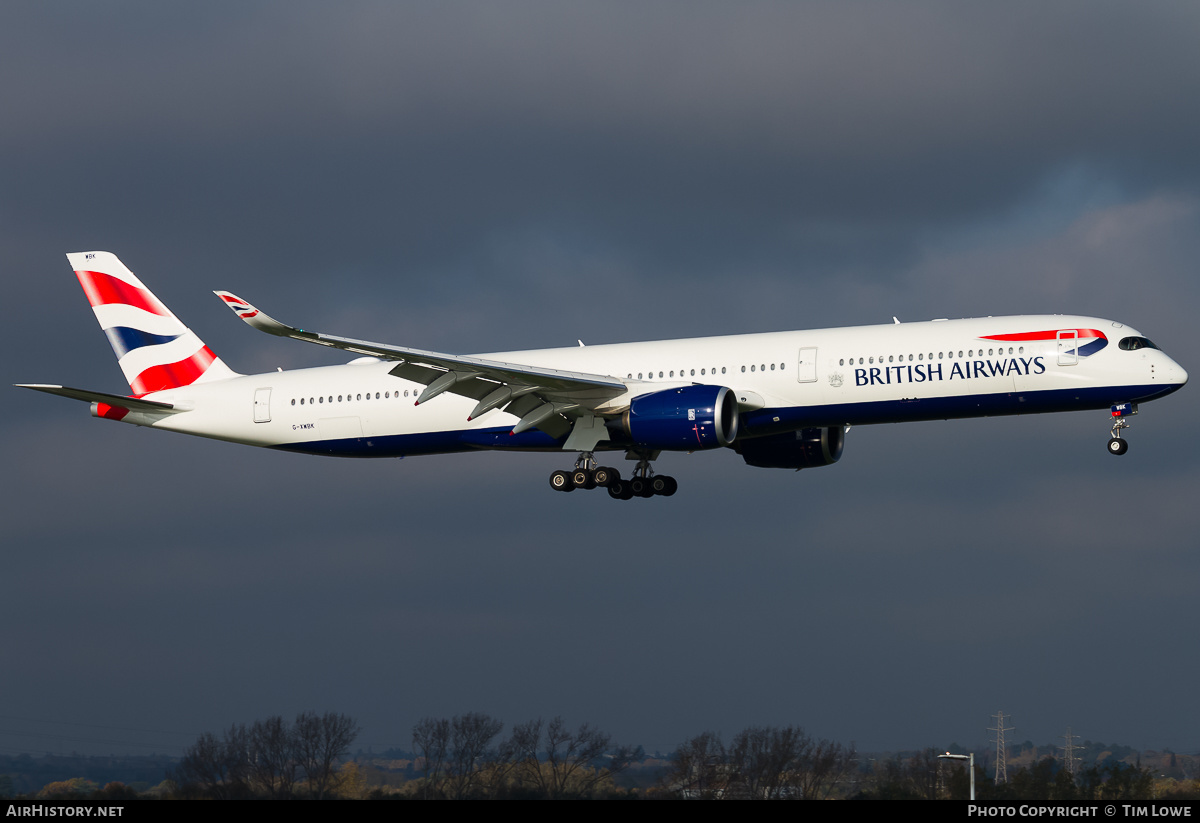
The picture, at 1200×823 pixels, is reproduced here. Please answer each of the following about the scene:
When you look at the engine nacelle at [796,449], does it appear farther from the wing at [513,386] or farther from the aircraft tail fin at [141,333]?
the aircraft tail fin at [141,333]

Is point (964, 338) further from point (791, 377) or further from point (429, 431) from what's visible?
point (429, 431)

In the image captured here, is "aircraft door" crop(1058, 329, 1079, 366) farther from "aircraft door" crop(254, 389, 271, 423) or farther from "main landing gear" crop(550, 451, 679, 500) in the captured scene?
"aircraft door" crop(254, 389, 271, 423)

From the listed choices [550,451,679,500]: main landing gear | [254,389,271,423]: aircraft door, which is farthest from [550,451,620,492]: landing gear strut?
[254,389,271,423]: aircraft door

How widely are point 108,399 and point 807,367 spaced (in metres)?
26.6

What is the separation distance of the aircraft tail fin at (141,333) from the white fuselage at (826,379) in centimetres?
668

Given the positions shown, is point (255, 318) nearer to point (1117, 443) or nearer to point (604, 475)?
point (604, 475)

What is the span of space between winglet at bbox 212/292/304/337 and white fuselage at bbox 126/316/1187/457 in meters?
11.2

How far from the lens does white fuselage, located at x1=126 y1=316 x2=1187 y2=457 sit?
45.1 metres

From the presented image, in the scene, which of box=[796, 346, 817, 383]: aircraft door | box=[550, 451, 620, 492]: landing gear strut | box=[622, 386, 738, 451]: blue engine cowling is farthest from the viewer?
box=[550, 451, 620, 492]: landing gear strut

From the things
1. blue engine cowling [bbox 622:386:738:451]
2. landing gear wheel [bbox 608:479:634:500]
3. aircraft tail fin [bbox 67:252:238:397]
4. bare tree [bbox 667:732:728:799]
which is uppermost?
aircraft tail fin [bbox 67:252:238:397]

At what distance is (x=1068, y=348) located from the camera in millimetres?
45031

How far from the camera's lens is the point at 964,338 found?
150 ft

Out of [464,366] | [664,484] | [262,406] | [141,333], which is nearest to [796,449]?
[664,484]
